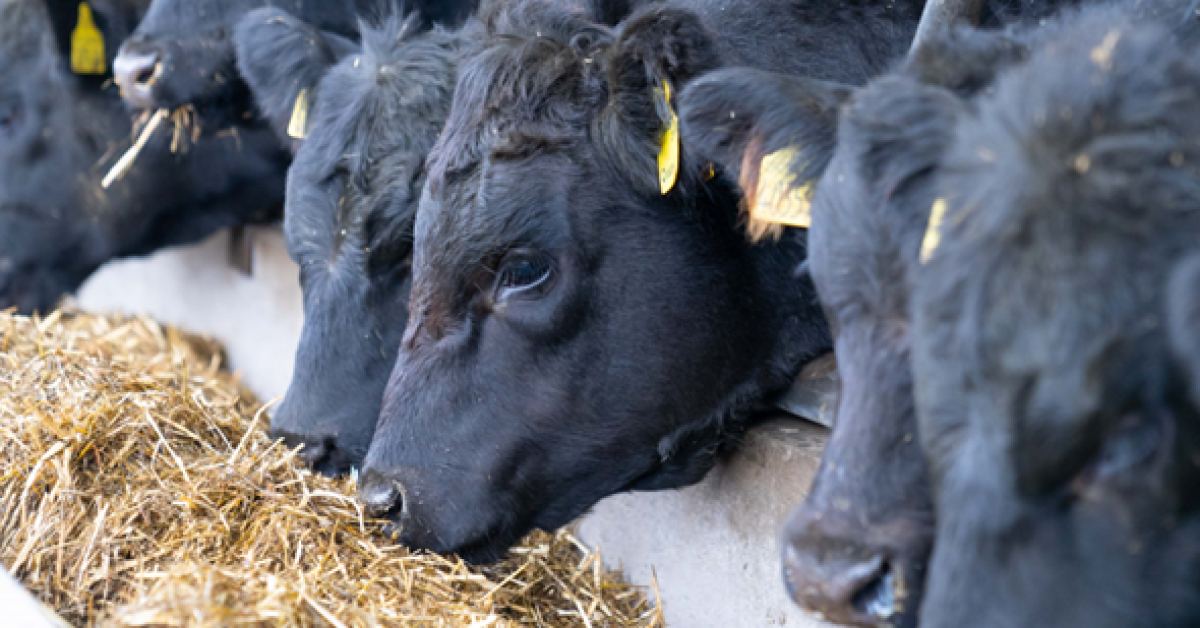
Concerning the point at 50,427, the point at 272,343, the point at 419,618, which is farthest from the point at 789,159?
the point at 272,343

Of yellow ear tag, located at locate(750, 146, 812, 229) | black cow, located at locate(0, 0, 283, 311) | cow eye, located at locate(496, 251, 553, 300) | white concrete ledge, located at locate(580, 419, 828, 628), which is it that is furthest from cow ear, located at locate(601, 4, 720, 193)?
black cow, located at locate(0, 0, 283, 311)

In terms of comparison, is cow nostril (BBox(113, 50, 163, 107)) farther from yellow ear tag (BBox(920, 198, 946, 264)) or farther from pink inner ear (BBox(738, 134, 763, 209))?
yellow ear tag (BBox(920, 198, 946, 264))

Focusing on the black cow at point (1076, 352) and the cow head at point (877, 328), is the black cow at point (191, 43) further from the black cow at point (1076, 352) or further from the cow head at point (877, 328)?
the black cow at point (1076, 352)

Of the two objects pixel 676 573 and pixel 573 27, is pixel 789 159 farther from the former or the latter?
pixel 676 573

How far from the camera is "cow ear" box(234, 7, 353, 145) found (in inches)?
167

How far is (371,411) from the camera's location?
12.1 ft

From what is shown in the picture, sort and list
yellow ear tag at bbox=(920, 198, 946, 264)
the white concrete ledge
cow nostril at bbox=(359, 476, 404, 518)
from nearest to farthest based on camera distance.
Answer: yellow ear tag at bbox=(920, 198, 946, 264) → cow nostril at bbox=(359, 476, 404, 518) → the white concrete ledge

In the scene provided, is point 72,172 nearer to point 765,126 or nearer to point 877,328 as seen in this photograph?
point 765,126

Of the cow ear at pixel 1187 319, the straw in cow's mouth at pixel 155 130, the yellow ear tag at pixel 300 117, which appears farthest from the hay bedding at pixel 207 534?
the cow ear at pixel 1187 319

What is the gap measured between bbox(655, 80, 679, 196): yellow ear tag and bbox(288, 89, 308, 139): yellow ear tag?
5.32ft

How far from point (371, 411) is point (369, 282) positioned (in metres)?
0.36

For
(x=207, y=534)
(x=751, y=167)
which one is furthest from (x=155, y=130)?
(x=751, y=167)

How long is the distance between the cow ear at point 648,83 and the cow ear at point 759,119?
0.29m

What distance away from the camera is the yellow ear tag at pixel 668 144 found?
117 inches
